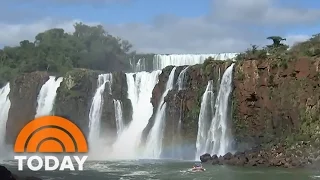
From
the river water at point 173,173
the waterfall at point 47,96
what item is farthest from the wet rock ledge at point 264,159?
the waterfall at point 47,96

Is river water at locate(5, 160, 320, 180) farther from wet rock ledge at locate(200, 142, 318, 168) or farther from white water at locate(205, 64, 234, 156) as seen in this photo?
white water at locate(205, 64, 234, 156)

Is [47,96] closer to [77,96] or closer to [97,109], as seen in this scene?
[77,96]

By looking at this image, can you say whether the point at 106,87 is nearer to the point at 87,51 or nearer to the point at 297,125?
the point at 297,125

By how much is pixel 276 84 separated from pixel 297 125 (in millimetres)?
3720

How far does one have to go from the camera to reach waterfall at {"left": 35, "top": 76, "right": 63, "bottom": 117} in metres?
56.7

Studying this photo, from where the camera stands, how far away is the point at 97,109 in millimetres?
52906

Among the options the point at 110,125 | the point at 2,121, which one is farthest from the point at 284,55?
the point at 2,121

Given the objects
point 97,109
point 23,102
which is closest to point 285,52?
point 97,109

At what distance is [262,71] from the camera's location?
42.2 meters

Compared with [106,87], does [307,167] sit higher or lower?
lower

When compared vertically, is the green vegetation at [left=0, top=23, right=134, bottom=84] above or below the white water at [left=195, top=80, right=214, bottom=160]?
above

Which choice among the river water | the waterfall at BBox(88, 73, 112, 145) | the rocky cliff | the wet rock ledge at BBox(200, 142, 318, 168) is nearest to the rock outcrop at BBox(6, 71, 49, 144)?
A: the waterfall at BBox(88, 73, 112, 145)

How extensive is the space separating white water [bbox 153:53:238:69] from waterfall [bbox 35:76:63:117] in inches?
553

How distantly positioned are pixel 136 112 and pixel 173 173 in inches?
799
